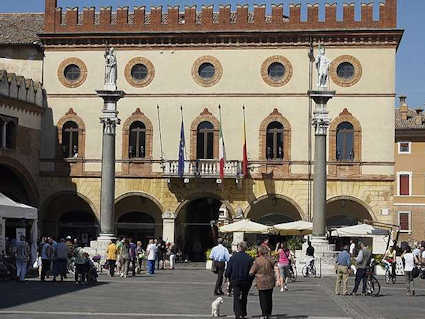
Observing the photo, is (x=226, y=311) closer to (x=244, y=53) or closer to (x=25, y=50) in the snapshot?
(x=244, y=53)

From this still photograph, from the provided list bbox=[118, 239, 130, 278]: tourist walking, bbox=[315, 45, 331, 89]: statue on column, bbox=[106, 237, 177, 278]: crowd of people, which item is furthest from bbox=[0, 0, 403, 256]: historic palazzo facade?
bbox=[118, 239, 130, 278]: tourist walking

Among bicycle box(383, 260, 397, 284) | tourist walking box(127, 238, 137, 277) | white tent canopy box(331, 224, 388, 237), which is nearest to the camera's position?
Answer: bicycle box(383, 260, 397, 284)

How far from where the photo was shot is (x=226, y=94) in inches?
1779

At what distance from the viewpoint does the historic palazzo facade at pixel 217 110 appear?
44.2m

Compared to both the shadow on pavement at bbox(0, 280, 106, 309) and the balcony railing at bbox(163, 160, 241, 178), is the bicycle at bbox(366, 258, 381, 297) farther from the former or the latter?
the balcony railing at bbox(163, 160, 241, 178)

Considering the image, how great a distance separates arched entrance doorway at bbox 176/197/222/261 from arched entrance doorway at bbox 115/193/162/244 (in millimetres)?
1287

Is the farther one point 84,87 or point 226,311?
point 84,87

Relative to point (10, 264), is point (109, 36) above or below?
above

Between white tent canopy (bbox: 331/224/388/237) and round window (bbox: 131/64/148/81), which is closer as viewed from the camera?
white tent canopy (bbox: 331/224/388/237)

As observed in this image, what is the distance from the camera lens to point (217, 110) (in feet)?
148

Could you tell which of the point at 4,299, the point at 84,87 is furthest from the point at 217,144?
the point at 4,299

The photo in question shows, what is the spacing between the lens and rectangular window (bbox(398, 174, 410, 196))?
64875 millimetres

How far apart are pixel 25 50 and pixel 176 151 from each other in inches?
366

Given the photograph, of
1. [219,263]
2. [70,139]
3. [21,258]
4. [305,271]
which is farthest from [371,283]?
[70,139]
